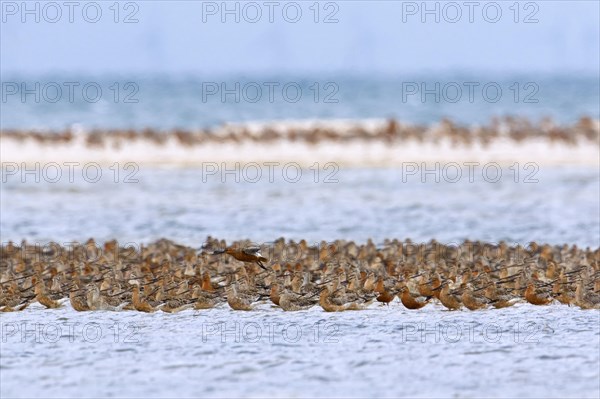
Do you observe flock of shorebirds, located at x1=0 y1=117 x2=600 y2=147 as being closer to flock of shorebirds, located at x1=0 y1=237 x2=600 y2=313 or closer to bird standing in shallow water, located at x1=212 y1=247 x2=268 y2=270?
flock of shorebirds, located at x1=0 y1=237 x2=600 y2=313

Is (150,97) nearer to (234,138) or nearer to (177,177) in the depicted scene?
(234,138)

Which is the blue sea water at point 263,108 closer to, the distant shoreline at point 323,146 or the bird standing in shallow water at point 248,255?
the distant shoreline at point 323,146

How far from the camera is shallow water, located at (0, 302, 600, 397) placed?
9.11 metres

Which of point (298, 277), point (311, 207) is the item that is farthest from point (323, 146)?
point (298, 277)

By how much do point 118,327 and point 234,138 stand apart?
26.0 meters

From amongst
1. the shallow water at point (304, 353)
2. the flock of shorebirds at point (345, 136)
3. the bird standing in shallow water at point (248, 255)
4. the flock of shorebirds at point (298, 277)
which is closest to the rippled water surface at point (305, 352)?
the shallow water at point (304, 353)

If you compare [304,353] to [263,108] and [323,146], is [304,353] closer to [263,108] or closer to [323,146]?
[323,146]

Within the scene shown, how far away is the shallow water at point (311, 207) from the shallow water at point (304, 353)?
6.26 metres

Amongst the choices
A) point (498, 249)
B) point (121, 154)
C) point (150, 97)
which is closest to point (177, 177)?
point (121, 154)

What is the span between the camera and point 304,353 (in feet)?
33.4

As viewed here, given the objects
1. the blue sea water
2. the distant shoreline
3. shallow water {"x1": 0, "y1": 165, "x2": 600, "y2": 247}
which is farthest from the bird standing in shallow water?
the blue sea water

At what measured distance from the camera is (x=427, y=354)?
10.1 metres

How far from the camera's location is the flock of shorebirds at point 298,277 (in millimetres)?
12094

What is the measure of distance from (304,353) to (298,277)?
2.69m
